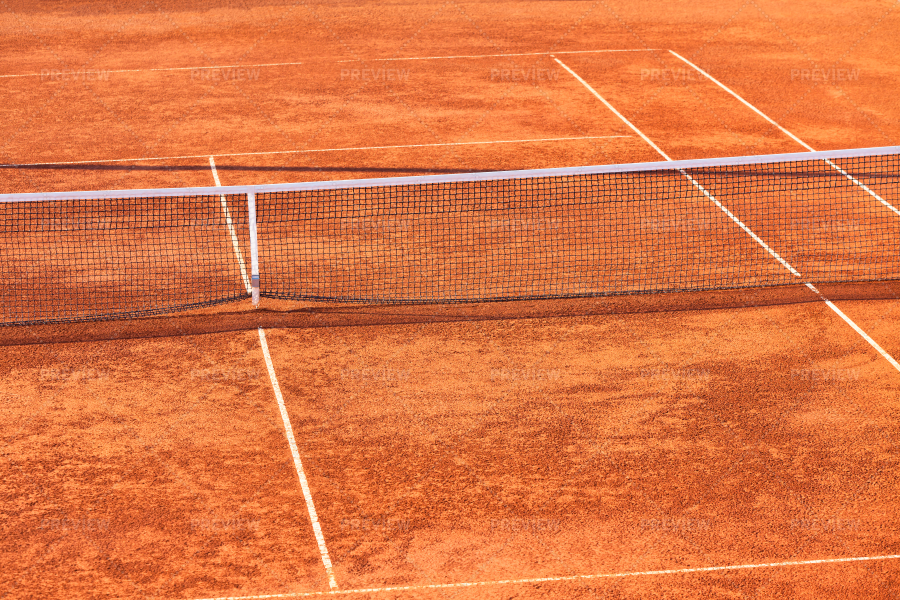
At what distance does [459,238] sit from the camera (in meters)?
13.5

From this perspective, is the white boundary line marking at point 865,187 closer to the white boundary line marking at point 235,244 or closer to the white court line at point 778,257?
the white court line at point 778,257

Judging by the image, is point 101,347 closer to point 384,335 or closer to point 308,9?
point 384,335

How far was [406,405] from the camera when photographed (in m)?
9.61

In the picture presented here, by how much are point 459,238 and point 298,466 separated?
5.60 meters

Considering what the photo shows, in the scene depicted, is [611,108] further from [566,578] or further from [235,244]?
[566,578]

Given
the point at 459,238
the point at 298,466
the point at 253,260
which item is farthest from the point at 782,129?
the point at 298,466

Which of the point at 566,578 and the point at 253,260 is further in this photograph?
the point at 253,260

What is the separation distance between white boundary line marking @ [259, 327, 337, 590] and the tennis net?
1371mm

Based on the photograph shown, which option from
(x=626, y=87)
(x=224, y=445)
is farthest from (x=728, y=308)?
(x=626, y=87)

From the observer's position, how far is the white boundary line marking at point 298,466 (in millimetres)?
7516

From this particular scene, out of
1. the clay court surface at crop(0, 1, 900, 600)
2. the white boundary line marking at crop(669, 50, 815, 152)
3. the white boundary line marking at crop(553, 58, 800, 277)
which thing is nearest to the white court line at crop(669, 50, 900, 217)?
the white boundary line marking at crop(669, 50, 815, 152)

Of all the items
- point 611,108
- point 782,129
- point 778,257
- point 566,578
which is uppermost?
point 611,108

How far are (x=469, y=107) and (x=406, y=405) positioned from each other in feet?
36.2

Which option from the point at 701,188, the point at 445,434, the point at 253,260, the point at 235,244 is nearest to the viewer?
the point at 445,434
